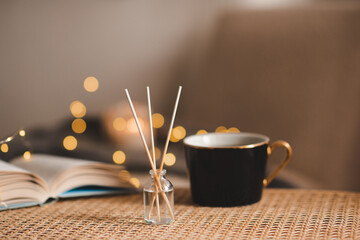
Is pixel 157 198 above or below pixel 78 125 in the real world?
below

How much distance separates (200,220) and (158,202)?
2.8 inches

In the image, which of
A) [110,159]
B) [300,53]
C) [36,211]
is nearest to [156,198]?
[36,211]

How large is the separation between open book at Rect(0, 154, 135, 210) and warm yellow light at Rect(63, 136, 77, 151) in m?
0.20

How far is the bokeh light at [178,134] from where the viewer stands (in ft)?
3.68

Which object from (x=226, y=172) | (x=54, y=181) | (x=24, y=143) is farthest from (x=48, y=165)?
(x=226, y=172)

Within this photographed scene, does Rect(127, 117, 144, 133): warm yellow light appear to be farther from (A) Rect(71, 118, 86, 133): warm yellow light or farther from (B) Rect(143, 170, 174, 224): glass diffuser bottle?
A: (B) Rect(143, 170, 174, 224): glass diffuser bottle

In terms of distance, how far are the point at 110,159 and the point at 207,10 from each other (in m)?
0.45

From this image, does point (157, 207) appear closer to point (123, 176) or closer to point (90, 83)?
point (123, 176)

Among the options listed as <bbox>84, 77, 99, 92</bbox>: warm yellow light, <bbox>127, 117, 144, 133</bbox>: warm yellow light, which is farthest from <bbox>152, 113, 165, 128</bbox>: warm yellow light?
<bbox>84, 77, 99, 92</bbox>: warm yellow light

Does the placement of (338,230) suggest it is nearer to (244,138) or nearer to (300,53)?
(244,138)

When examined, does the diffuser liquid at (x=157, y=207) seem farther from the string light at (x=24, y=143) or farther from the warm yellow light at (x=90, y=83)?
the warm yellow light at (x=90, y=83)

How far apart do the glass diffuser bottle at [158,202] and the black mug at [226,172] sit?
0.07 m

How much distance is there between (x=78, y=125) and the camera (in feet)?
3.69

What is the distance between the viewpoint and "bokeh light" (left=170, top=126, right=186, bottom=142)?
44.1 inches
